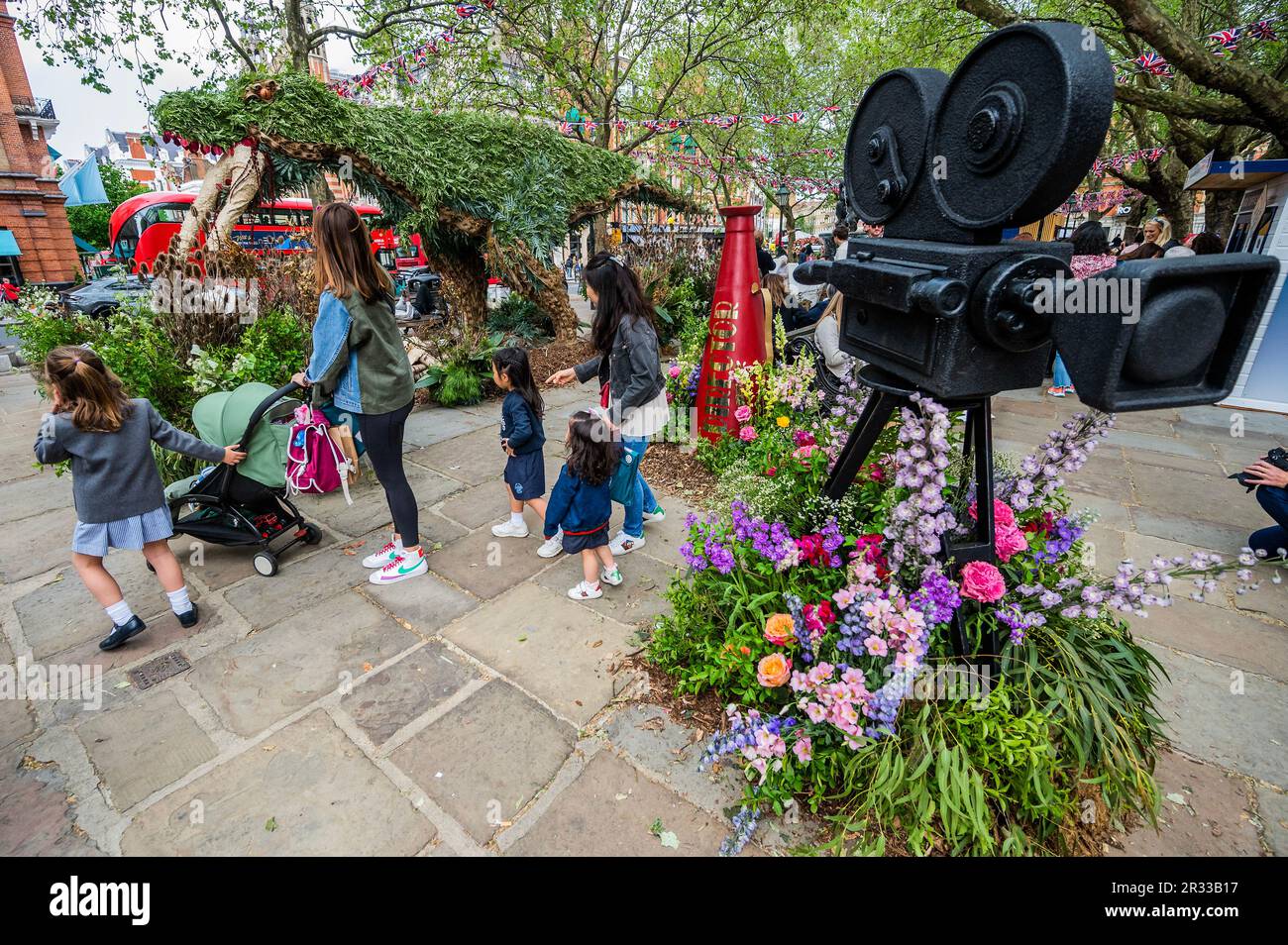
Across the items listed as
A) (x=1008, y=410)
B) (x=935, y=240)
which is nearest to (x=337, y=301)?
(x=935, y=240)

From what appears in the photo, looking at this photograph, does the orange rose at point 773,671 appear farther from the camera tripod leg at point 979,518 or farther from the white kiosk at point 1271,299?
the white kiosk at point 1271,299

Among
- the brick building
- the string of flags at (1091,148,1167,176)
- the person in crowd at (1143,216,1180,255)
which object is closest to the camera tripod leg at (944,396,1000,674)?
the person in crowd at (1143,216,1180,255)

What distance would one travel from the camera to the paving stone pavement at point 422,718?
200 centimetres

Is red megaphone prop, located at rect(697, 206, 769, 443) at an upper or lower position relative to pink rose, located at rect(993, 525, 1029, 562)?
upper

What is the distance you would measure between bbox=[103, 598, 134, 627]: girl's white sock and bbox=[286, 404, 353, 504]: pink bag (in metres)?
0.98

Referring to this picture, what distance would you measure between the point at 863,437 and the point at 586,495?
1464 mm

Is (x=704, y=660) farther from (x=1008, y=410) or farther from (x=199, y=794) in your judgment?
(x=1008, y=410)

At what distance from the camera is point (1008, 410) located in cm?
713

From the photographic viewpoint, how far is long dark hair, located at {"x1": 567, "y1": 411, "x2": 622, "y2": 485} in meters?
2.96

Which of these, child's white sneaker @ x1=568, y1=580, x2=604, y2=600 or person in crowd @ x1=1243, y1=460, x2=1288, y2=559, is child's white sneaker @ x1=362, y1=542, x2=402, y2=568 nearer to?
child's white sneaker @ x1=568, y1=580, x2=604, y2=600

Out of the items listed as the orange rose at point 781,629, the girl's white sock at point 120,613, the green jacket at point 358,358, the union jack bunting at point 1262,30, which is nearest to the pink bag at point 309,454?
the green jacket at point 358,358

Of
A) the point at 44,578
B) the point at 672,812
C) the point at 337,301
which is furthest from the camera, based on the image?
the point at 44,578

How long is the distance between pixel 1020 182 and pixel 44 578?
540 cm

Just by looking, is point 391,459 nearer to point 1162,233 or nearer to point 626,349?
point 626,349
